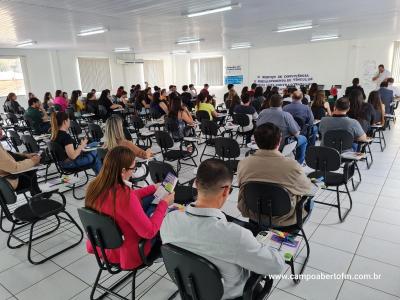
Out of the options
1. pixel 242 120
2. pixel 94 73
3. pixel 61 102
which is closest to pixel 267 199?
pixel 242 120

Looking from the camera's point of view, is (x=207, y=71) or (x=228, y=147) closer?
(x=228, y=147)

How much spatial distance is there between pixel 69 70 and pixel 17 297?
12.4m

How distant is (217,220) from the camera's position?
1.28 meters

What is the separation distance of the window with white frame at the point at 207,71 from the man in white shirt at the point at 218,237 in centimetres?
1494

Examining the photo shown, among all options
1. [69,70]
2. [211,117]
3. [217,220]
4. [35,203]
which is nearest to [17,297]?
[35,203]

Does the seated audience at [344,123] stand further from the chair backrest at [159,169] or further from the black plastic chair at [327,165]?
the chair backrest at [159,169]

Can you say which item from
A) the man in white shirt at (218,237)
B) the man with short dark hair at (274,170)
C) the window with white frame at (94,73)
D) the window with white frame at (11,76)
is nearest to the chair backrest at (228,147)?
the man with short dark hair at (274,170)

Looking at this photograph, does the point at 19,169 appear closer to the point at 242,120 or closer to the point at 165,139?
the point at 165,139

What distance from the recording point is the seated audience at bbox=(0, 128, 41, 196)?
3025mm

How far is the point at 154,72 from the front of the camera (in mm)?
16688

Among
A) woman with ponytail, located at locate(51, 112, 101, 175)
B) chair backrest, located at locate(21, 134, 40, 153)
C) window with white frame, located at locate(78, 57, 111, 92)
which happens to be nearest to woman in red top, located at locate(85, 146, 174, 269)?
woman with ponytail, located at locate(51, 112, 101, 175)

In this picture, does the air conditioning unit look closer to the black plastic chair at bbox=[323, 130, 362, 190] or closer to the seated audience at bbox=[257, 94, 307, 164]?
the seated audience at bbox=[257, 94, 307, 164]

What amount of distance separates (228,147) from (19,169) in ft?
8.46

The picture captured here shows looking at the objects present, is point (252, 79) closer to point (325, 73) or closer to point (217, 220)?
point (325, 73)
